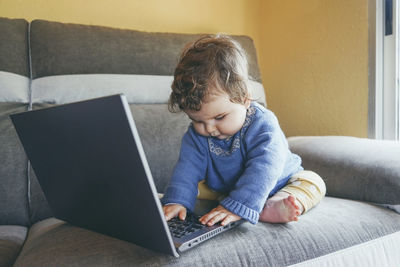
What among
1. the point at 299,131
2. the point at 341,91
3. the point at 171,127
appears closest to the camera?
the point at 171,127

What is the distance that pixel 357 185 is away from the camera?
40.1 inches

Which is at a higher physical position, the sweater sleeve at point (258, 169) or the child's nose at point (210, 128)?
the child's nose at point (210, 128)

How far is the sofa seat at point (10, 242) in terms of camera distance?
0.84 meters

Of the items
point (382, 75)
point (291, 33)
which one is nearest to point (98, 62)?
point (291, 33)

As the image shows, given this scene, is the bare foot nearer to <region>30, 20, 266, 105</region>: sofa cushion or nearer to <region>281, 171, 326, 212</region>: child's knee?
<region>281, 171, 326, 212</region>: child's knee

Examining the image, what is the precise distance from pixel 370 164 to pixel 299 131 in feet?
2.61

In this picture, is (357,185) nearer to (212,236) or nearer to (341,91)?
(212,236)

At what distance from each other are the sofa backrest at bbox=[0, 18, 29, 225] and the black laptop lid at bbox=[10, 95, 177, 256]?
378 millimetres

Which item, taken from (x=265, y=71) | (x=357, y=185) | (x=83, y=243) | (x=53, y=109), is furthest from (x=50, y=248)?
(x=265, y=71)

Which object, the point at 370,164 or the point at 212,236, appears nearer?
the point at 212,236

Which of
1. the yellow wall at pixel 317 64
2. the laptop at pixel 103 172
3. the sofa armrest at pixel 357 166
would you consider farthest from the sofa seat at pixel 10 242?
the yellow wall at pixel 317 64

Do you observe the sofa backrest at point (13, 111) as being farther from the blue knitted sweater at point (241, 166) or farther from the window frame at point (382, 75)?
the window frame at point (382, 75)

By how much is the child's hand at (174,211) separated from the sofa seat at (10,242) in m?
0.39

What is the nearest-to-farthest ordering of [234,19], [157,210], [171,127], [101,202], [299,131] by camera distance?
[157,210], [101,202], [171,127], [299,131], [234,19]
